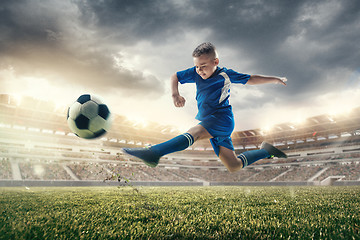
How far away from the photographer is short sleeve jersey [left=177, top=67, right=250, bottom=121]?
315 cm

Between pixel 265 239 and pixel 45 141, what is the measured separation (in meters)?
31.9

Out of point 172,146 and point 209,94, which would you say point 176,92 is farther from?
point 172,146

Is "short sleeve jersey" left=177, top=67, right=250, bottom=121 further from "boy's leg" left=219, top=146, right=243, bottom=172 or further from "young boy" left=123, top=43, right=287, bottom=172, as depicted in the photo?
"boy's leg" left=219, top=146, right=243, bottom=172

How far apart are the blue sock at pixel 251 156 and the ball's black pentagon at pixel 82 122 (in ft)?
9.31

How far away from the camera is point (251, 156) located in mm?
4352

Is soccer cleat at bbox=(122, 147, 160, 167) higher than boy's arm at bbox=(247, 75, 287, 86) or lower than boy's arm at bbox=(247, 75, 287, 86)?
lower

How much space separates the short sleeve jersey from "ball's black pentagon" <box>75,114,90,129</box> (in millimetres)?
1632

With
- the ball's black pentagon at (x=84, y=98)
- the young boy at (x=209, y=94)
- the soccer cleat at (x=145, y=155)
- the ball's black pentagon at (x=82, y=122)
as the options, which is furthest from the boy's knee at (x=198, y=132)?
the ball's black pentagon at (x=84, y=98)

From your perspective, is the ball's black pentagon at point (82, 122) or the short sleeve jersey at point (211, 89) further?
the ball's black pentagon at point (82, 122)

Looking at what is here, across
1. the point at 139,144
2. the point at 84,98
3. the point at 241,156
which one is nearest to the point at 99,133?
the point at 84,98

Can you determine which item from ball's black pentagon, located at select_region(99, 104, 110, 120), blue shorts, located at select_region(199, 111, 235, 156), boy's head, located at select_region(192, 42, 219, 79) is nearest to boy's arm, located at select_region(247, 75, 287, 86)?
blue shorts, located at select_region(199, 111, 235, 156)

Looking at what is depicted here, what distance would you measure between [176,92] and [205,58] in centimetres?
64

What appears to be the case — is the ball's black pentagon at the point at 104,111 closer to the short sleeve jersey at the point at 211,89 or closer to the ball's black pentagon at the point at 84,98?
the ball's black pentagon at the point at 84,98

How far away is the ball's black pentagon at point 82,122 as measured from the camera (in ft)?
11.1
